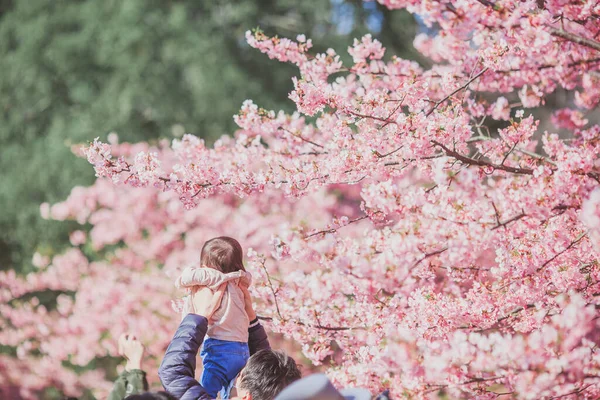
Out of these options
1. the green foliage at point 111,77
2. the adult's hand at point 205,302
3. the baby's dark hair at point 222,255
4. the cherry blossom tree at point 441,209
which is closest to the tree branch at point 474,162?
the cherry blossom tree at point 441,209

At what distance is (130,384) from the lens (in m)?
2.90

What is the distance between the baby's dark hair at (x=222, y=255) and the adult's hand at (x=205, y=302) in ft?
0.36

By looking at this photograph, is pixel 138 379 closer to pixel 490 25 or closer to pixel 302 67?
pixel 302 67

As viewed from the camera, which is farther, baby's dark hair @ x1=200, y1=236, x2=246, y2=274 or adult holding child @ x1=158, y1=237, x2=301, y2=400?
baby's dark hair @ x1=200, y1=236, x2=246, y2=274

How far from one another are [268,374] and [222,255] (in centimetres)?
52

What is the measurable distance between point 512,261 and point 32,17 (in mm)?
9802

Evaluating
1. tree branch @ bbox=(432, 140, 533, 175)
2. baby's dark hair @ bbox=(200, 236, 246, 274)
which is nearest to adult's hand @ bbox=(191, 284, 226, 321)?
baby's dark hair @ bbox=(200, 236, 246, 274)

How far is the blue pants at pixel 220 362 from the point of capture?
2391 millimetres

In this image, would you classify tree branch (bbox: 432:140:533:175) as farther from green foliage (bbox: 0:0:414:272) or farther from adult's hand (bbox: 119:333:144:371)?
green foliage (bbox: 0:0:414:272)

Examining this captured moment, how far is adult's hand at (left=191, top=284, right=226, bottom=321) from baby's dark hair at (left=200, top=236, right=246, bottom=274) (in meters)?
0.11

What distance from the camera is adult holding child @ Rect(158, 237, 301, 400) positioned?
2041 millimetres

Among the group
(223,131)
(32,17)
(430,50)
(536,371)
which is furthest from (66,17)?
(536,371)

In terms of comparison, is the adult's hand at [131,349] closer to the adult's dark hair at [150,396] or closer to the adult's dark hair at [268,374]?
the adult's dark hair at [268,374]

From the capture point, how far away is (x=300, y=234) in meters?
2.28
